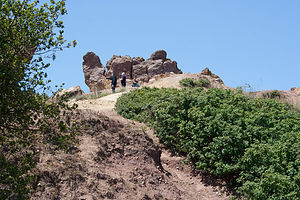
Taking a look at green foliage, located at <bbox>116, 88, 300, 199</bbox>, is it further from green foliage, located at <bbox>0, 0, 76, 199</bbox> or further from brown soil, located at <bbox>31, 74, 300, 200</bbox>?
green foliage, located at <bbox>0, 0, 76, 199</bbox>

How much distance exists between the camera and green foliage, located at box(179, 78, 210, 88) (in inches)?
850

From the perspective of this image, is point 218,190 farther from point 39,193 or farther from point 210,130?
point 39,193

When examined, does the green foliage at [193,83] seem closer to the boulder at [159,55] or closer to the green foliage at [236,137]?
the green foliage at [236,137]

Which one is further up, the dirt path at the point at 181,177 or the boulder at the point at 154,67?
the boulder at the point at 154,67

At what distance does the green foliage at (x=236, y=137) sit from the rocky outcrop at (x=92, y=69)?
2969cm

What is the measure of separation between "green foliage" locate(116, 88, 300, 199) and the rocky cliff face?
28849 mm

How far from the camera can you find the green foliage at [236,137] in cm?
895

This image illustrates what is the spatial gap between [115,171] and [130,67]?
35.2m

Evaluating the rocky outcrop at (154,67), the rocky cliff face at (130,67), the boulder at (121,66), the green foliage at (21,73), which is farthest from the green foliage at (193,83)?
the boulder at (121,66)

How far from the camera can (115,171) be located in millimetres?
9102

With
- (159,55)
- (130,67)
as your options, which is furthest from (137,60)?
(159,55)

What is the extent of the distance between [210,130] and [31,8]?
18.4 feet

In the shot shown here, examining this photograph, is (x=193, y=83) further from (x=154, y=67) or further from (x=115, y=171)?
(x=154, y=67)

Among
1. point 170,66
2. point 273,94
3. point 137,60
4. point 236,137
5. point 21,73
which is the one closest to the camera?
point 21,73
